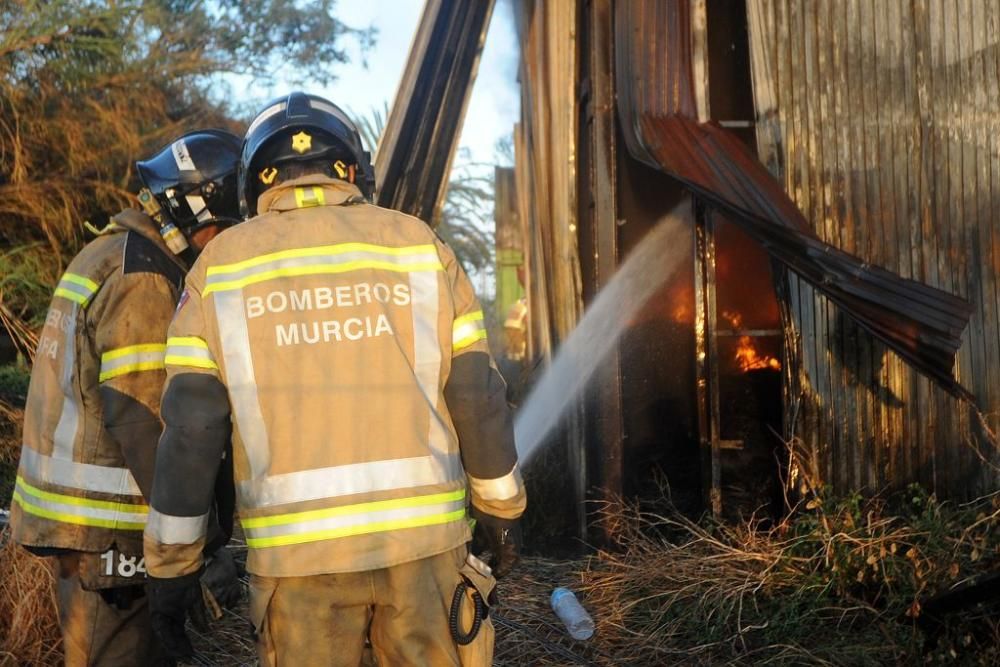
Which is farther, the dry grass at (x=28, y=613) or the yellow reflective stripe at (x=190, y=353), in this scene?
the dry grass at (x=28, y=613)

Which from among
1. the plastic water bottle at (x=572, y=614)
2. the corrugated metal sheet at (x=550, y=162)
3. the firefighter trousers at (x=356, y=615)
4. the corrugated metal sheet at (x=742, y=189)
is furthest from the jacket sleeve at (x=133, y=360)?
the corrugated metal sheet at (x=550, y=162)

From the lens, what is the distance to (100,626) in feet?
10.2

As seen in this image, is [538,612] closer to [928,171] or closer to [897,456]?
[897,456]

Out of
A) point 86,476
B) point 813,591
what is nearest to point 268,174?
point 86,476

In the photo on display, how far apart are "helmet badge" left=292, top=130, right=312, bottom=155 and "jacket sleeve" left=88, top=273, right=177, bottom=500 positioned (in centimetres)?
75

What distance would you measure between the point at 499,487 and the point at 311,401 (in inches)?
22.1

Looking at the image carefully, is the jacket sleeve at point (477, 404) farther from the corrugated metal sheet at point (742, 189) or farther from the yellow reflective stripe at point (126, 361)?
the corrugated metal sheet at point (742, 189)

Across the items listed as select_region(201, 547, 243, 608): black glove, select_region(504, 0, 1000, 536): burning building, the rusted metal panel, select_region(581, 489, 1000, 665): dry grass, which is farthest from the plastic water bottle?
the rusted metal panel

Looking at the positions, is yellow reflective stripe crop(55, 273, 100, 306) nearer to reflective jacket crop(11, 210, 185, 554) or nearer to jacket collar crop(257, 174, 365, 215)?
reflective jacket crop(11, 210, 185, 554)

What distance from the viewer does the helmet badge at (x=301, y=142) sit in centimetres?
266

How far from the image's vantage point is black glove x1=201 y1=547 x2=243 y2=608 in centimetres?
312

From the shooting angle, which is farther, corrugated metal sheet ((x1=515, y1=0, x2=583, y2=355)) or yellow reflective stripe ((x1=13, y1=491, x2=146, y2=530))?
corrugated metal sheet ((x1=515, y1=0, x2=583, y2=355))

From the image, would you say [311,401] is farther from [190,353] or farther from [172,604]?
[172,604]

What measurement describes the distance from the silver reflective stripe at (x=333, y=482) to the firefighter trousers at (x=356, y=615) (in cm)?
19
